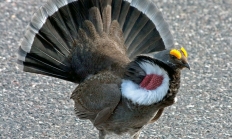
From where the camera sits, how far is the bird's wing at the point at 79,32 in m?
7.41

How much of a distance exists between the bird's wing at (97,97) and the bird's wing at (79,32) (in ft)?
1.13

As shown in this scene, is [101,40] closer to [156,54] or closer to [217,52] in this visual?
[156,54]

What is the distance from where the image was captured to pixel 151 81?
20.9 ft

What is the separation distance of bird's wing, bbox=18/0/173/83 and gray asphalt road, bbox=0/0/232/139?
1.70 ft

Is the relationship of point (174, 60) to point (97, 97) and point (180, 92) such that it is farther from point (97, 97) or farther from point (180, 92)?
point (180, 92)

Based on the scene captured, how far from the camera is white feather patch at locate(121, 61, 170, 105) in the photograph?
20.7ft

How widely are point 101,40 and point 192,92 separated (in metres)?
1.41

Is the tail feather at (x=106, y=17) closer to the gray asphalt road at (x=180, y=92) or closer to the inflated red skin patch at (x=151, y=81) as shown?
the gray asphalt road at (x=180, y=92)

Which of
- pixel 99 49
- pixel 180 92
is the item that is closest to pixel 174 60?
pixel 99 49

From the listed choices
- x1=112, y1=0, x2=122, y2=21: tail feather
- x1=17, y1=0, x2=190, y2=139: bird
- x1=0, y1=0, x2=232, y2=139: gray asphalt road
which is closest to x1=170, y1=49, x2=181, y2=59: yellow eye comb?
x1=17, y1=0, x2=190, y2=139: bird

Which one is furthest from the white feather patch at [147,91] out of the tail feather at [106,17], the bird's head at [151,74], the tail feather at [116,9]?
the tail feather at [116,9]

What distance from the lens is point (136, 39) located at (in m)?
7.54

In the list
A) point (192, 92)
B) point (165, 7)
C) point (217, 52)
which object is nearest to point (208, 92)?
point (192, 92)

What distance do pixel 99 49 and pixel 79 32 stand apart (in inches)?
14.7
